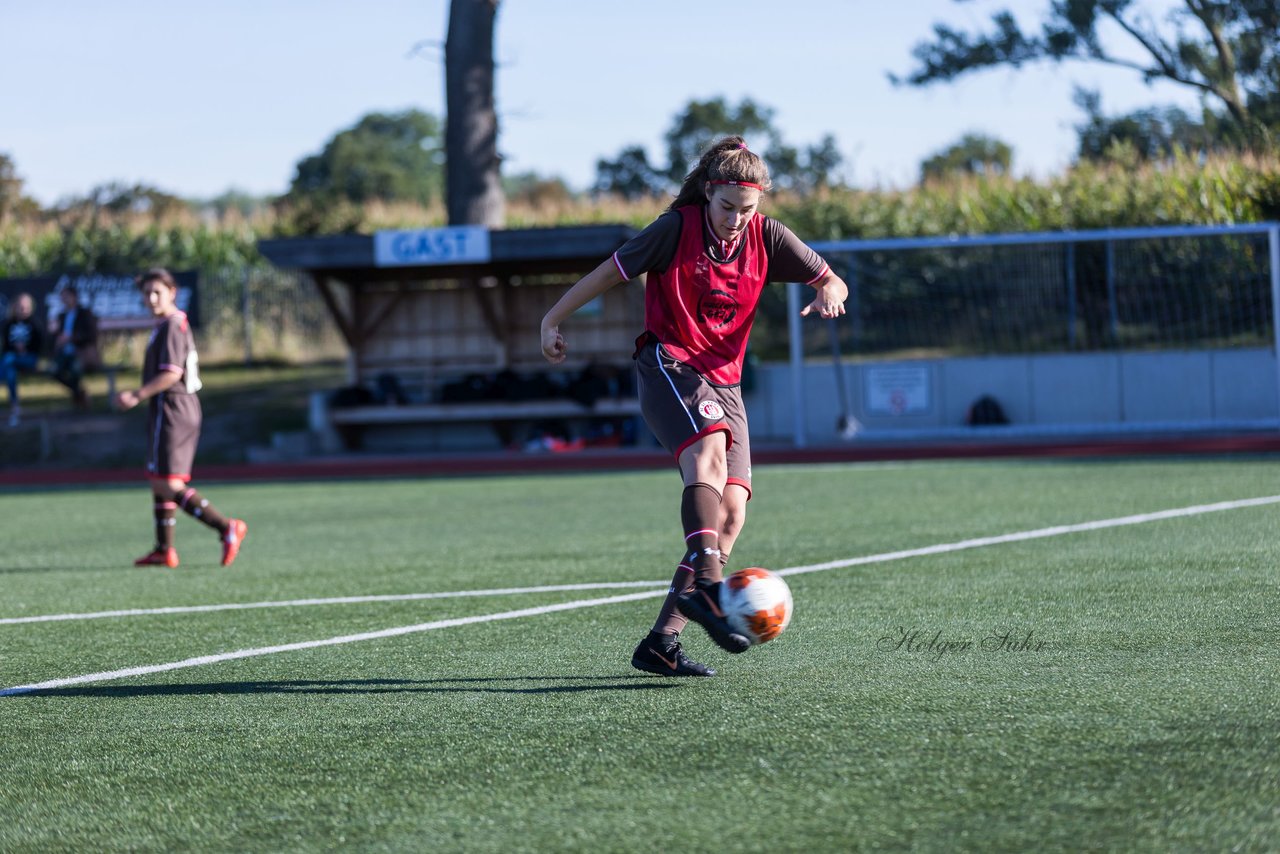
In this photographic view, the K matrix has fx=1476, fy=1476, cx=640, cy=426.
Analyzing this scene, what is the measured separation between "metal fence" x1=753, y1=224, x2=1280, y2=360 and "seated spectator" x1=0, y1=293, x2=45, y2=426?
41.1ft

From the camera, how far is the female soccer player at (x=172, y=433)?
926 cm

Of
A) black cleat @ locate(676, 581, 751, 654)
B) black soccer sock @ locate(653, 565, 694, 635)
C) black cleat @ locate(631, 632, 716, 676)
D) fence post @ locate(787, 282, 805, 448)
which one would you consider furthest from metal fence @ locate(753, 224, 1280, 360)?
black cleat @ locate(676, 581, 751, 654)

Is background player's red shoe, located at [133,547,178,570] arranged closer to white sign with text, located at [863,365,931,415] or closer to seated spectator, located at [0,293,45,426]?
white sign with text, located at [863,365,931,415]

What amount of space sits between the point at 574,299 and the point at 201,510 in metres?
5.11

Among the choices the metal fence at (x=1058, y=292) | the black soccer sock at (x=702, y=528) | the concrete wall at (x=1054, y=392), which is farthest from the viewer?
the metal fence at (x=1058, y=292)

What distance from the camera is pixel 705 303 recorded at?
522 centimetres

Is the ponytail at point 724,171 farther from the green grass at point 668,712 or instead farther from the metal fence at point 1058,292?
the metal fence at point 1058,292

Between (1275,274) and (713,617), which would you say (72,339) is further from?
(713,617)

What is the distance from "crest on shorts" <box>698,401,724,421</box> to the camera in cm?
509

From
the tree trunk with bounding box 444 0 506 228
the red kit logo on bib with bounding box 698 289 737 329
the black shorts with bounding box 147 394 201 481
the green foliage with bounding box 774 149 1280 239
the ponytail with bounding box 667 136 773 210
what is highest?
the tree trunk with bounding box 444 0 506 228

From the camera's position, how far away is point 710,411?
16.8 feet

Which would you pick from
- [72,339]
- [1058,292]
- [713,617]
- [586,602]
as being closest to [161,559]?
A: [586,602]

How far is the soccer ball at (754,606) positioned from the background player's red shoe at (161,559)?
5.62 meters

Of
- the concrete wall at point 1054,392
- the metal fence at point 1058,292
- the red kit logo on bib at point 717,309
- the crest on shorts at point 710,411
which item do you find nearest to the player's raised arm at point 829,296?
the red kit logo on bib at point 717,309
